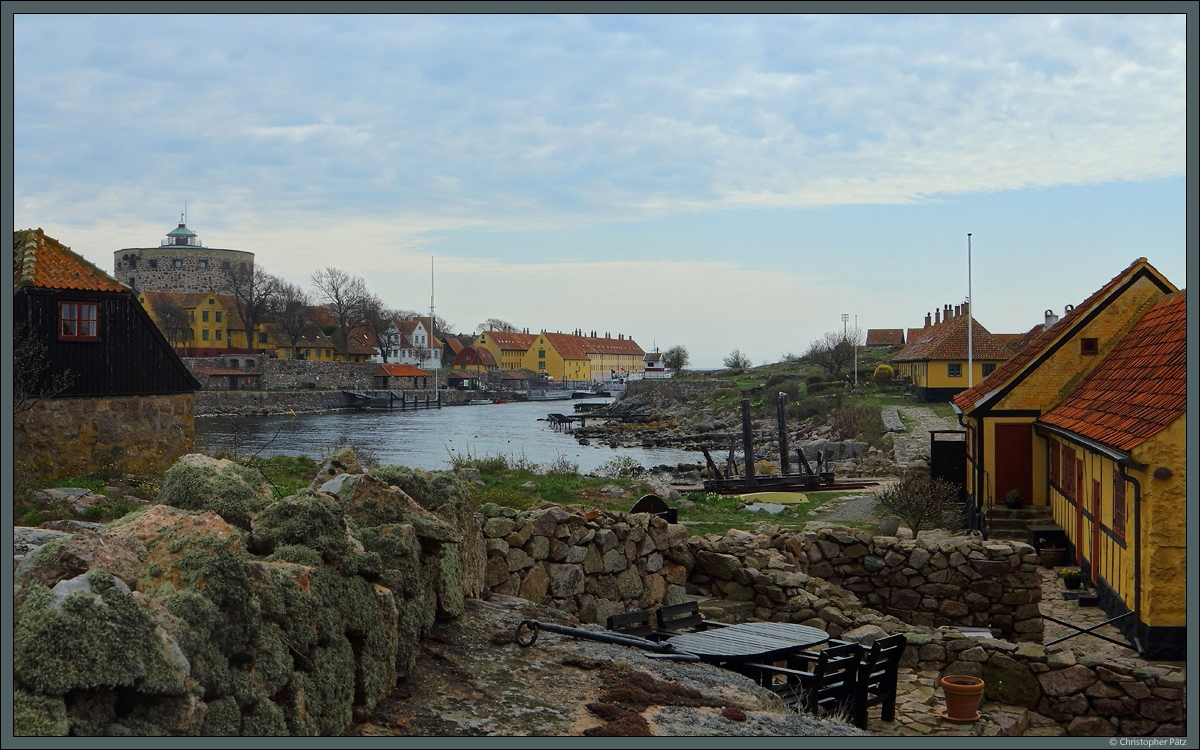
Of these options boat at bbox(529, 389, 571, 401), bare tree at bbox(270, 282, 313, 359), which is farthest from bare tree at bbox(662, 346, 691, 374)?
bare tree at bbox(270, 282, 313, 359)

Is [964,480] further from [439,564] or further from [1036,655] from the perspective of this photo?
[439,564]

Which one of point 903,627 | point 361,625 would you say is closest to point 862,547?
point 903,627

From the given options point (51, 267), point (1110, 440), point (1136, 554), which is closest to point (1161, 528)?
point (1136, 554)

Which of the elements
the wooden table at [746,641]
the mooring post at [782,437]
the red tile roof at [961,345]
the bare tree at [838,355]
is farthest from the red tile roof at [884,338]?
the wooden table at [746,641]

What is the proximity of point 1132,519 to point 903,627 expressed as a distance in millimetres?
3113

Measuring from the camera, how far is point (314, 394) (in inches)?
3622

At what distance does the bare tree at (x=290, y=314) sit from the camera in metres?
102

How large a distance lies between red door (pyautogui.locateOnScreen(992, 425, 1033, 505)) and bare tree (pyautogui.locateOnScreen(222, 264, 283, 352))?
8665cm

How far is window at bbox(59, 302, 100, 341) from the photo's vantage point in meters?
18.7

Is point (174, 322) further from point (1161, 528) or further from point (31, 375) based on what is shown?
point (1161, 528)

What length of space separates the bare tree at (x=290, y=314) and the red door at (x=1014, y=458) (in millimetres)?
90918

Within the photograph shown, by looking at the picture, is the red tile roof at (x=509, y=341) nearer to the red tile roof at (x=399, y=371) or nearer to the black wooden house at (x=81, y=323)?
the red tile roof at (x=399, y=371)

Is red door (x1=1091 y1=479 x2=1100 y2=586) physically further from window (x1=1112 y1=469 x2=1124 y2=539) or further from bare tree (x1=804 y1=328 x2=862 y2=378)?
bare tree (x1=804 y1=328 x2=862 y2=378)

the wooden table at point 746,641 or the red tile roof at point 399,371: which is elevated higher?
the red tile roof at point 399,371
